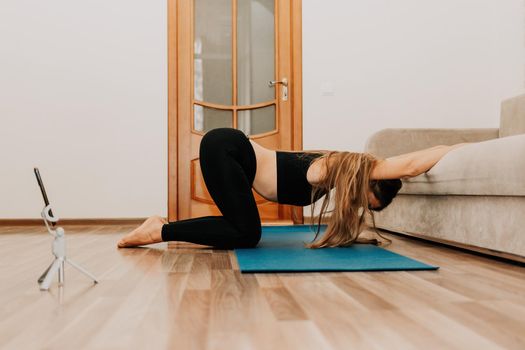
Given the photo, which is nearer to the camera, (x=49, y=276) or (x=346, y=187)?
(x=49, y=276)

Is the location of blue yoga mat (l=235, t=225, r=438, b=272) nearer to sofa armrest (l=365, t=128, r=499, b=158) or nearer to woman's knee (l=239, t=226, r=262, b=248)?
woman's knee (l=239, t=226, r=262, b=248)

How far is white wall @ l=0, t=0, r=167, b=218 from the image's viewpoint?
3.75m

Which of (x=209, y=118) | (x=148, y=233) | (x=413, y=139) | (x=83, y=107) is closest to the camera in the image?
(x=148, y=233)

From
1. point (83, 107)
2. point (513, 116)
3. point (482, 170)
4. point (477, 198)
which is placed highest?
point (83, 107)

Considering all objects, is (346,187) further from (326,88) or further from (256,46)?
(256,46)

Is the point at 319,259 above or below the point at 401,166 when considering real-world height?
below

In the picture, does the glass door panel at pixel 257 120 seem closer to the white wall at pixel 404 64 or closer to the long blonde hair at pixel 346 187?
the white wall at pixel 404 64

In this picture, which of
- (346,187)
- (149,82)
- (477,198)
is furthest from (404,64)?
(346,187)

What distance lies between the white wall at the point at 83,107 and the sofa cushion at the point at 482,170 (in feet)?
7.41

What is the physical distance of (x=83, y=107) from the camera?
3.79 m

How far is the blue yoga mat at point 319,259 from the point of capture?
63.6 inches

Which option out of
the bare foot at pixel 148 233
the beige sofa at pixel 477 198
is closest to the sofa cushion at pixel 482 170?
the beige sofa at pixel 477 198

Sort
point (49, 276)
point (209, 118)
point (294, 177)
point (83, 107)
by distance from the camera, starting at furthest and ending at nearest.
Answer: point (209, 118) < point (83, 107) < point (294, 177) < point (49, 276)

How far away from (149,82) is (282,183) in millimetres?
2147
